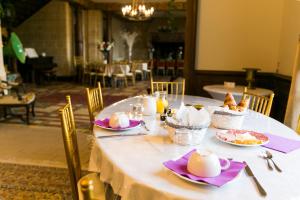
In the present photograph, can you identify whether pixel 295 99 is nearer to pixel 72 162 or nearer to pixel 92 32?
pixel 72 162

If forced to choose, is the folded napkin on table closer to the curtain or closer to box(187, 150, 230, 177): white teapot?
box(187, 150, 230, 177): white teapot

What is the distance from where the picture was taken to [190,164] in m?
1.05

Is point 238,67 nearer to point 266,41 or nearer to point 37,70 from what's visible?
point 266,41

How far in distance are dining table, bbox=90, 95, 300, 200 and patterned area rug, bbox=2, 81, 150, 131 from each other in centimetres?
285

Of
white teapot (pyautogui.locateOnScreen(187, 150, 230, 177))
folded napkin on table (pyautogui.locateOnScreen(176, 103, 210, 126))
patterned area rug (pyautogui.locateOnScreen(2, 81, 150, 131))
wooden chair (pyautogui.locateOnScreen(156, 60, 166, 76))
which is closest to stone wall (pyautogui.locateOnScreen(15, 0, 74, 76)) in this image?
patterned area rug (pyautogui.locateOnScreen(2, 81, 150, 131))

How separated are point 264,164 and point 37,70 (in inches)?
339

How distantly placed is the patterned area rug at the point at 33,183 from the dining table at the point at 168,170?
1.00m

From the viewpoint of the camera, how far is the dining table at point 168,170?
936 mm

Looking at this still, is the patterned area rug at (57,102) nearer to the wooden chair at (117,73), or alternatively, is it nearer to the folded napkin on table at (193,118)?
the wooden chair at (117,73)

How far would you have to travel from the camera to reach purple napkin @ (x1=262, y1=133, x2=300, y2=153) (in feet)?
4.44

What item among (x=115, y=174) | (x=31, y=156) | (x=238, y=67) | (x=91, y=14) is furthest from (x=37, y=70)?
(x=115, y=174)

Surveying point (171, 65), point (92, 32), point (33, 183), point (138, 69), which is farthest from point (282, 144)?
point (171, 65)

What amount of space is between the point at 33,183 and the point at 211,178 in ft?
6.47

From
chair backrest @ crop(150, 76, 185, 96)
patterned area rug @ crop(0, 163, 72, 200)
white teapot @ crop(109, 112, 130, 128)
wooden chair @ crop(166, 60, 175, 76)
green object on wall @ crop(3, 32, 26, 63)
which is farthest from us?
wooden chair @ crop(166, 60, 175, 76)
